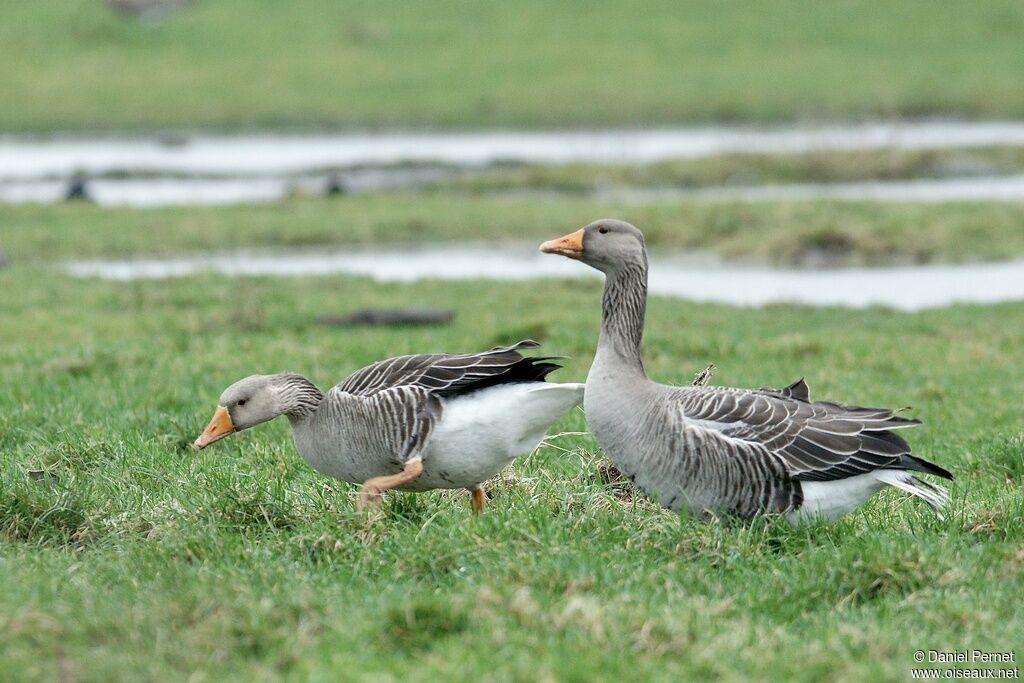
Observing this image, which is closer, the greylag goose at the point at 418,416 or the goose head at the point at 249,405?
the greylag goose at the point at 418,416

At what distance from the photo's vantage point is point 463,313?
18188 mm

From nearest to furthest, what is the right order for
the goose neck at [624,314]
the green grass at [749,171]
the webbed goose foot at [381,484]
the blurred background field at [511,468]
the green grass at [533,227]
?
A: the blurred background field at [511,468] → the webbed goose foot at [381,484] → the goose neck at [624,314] → the green grass at [533,227] → the green grass at [749,171]

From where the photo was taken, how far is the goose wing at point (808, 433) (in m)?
7.07

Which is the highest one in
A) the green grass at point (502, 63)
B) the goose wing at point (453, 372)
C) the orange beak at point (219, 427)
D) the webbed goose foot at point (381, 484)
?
the green grass at point (502, 63)

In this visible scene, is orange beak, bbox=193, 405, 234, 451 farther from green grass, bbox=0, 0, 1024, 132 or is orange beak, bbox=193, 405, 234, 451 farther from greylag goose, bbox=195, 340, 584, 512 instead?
green grass, bbox=0, 0, 1024, 132

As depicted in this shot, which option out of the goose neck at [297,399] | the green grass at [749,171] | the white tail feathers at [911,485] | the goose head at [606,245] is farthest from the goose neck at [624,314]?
the green grass at [749,171]

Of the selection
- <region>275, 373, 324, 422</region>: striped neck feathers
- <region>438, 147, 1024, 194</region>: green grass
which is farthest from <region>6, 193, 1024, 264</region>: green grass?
<region>275, 373, 324, 422</region>: striped neck feathers

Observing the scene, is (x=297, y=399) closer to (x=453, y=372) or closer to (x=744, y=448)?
(x=453, y=372)

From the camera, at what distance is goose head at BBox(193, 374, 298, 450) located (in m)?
7.73

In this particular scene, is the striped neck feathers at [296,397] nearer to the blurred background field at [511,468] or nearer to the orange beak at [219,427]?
the orange beak at [219,427]

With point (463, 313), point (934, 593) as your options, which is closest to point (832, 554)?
point (934, 593)

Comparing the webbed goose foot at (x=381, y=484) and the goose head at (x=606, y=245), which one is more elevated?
the goose head at (x=606, y=245)

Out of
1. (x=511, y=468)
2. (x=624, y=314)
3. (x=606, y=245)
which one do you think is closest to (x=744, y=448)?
(x=624, y=314)

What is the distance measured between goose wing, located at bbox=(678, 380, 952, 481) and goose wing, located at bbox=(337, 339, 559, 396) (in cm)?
Answer: 97
